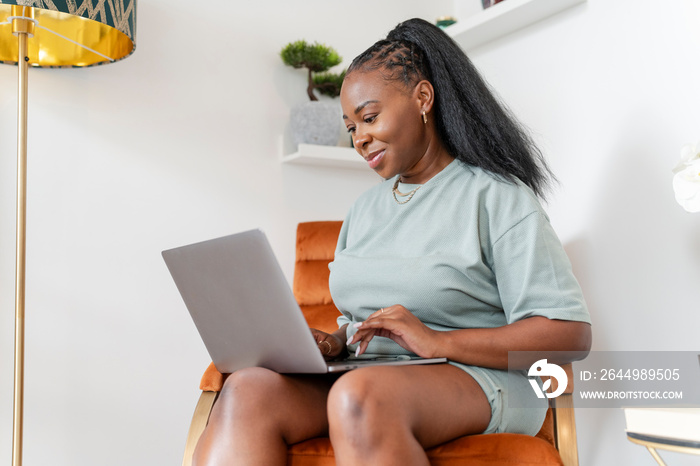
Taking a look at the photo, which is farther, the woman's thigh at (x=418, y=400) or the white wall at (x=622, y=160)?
the white wall at (x=622, y=160)

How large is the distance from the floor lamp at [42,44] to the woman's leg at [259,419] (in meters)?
0.76

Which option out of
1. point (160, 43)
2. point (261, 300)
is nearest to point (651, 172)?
point (261, 300)

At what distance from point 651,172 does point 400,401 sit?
43.8 inches

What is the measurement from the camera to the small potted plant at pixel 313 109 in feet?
7.24

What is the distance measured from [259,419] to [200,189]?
4.12 ft

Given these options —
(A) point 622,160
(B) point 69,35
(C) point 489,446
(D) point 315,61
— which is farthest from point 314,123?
(C) point 489,446

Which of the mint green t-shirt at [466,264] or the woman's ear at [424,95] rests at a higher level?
the woman's ear at [424,95]

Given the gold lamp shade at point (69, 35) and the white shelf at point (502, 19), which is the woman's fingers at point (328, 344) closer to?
the gold lamp shade at point (69, 35)

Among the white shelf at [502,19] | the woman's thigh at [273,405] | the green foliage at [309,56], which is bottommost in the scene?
the woman's thigh at [273,405]

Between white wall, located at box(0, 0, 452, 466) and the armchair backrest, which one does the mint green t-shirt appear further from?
white wall, located at box(0, 0, 452, 466)

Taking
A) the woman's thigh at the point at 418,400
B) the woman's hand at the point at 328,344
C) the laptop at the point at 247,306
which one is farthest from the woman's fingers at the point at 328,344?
the woman's thigh at the point at 418,400

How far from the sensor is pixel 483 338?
104cm

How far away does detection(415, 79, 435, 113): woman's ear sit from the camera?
4.13 feet

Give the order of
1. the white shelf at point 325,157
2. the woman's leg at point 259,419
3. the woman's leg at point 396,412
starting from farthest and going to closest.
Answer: the white shelf at point 325,157 → the woman's leg at point 259,419 → the woman's leg at point 396,412
